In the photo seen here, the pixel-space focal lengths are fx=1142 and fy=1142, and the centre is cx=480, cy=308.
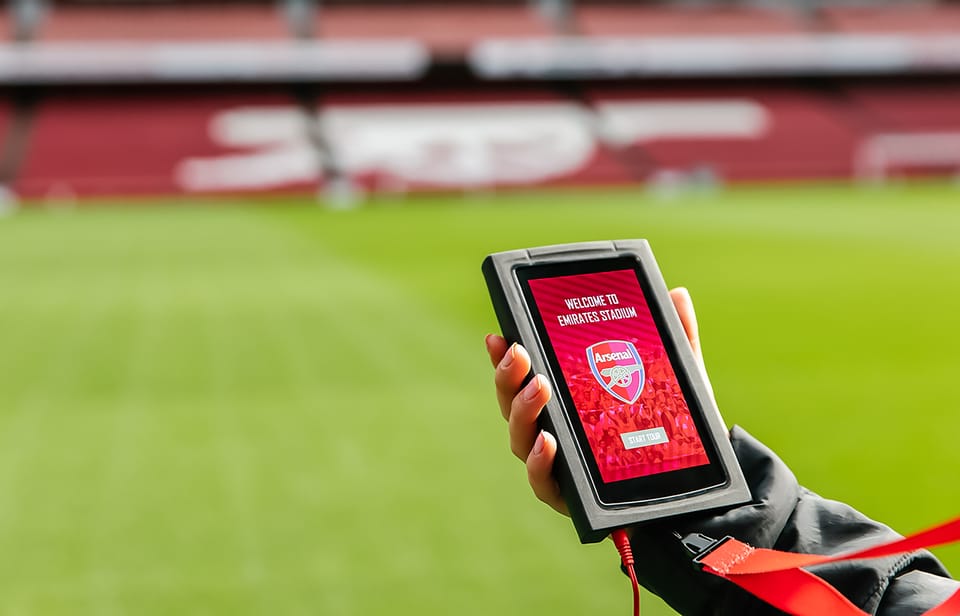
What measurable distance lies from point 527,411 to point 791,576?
1.40 ft

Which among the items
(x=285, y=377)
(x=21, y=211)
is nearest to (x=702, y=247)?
(x=285, y=377)

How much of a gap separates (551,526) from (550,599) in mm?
747

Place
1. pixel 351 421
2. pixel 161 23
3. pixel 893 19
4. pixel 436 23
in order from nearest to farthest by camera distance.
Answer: pixel 351 421, pixel 161 23, pixel 436 23, pixel 893 19

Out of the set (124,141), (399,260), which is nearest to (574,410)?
(399,260)

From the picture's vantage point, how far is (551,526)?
4.38 meters

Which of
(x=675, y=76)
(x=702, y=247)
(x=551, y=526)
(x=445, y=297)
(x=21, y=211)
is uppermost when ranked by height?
(x=675, y=76)

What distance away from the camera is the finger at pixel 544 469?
5.44 feet

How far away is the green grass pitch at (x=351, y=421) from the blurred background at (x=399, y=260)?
0.09 feet

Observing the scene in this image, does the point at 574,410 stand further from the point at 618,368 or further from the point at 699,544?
the point at 699,544

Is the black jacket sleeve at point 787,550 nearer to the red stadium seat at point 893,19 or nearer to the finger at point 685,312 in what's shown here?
the finger at point 685,312

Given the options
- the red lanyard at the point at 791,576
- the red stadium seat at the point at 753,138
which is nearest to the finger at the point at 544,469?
the red lanyard at the point at 791,576

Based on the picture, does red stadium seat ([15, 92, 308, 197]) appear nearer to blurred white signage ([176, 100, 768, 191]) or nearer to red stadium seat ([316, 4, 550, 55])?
blurred white signage ([176, 100, 768, 191])

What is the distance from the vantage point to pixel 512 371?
5.51 ft

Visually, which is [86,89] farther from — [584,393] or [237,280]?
[584,393]
